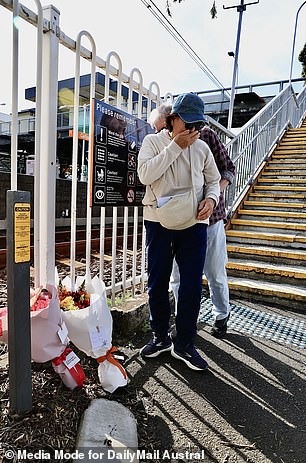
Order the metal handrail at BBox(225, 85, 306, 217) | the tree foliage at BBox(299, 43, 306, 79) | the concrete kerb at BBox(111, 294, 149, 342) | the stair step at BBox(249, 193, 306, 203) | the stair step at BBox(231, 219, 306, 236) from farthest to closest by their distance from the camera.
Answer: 1. the tree foliage at BBox(299, 43, 306, 79)
2. the stair step at BBox(249, 193, 306, 203)
3. the metal handrail at BBox(225, 85, 306, 217)
4. the stair step at BBox(231, 219, 306, 236)
5. the concrete kerb at BBox(111, 294, 149, 342)

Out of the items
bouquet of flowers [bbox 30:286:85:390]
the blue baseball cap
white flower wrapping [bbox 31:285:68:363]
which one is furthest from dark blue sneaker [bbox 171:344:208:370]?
the blue baseball cap

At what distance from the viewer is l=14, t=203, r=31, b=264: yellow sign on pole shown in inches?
55.6

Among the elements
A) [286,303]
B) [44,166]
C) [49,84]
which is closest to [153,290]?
[44,166]

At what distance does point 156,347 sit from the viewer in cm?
227

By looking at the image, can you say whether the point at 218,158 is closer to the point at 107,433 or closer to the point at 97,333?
the point at 97,333

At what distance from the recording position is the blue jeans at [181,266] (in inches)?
83.0

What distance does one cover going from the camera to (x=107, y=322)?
5.95 ft

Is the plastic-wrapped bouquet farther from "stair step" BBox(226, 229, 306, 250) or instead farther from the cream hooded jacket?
"stair step" BBox(226, 229, 306, 250)

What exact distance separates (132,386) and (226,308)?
1.09 meters

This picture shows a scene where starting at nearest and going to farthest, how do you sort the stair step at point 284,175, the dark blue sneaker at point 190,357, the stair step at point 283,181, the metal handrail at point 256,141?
the dark blue sneaker at point 190,357 → the metal handrail at point 256,141 → the stair step at point 283,181 → the stair step at point 284,175

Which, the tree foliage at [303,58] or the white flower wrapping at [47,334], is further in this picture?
the tree foliage at [303,58]

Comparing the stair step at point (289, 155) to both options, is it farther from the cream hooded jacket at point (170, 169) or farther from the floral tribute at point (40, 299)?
the floral tribute at point (40, 299)

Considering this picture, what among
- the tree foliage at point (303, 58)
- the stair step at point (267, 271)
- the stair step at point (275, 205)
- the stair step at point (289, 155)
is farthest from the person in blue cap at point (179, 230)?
the tree foliage at point (303, 58)

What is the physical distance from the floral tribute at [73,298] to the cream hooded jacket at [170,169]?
0.64 m
